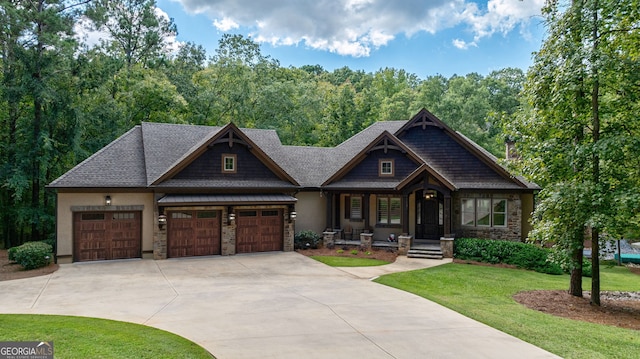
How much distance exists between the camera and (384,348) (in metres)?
7.40

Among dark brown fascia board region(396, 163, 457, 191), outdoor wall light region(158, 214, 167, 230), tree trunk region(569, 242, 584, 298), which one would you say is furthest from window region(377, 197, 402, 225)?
outdoor wall light region(158, 214, 167, 230)

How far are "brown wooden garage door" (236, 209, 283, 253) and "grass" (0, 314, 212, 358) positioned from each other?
9.95 meters

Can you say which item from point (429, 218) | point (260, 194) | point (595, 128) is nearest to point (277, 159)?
point (260, 194)

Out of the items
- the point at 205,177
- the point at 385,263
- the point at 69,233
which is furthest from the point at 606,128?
the point at 69,233

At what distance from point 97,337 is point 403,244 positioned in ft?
45.6

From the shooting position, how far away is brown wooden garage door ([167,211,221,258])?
56.5 feet

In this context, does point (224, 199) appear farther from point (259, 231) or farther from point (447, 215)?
point (447, 215)

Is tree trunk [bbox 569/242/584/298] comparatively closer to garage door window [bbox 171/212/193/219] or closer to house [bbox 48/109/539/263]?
house [bbox 48/109/539/263]

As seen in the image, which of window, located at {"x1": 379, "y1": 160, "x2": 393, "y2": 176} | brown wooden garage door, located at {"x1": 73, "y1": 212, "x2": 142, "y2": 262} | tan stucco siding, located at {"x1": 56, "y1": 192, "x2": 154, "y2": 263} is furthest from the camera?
window, located at {"x1": 379, "y1": 160, "x2": 393, "y2": 176}

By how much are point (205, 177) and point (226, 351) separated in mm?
11973

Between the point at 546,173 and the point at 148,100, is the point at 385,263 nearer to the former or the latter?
the point at 546,173

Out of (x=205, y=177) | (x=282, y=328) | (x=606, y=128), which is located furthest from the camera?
(x=205, y=177)

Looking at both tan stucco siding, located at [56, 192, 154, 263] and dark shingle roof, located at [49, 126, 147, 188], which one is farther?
dark shingle roof, located at [49, 126, 147, 188]

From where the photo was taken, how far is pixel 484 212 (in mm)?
19891
